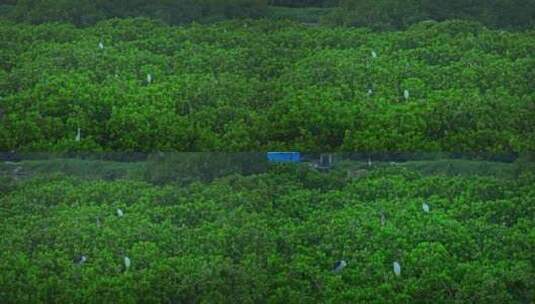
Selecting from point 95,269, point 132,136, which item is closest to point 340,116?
point 132,136

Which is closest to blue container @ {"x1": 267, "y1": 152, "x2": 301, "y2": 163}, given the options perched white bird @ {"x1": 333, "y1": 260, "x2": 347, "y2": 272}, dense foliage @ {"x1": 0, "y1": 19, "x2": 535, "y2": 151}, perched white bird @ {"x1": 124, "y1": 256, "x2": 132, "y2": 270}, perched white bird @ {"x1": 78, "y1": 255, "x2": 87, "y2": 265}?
dense foliage @ {"x1": 0, "y1": 19, "x2": 535, "y2": 151}

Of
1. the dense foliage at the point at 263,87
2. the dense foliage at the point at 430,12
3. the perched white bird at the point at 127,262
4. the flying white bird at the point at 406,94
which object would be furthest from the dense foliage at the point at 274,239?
the dense foliage at the point at 430,12

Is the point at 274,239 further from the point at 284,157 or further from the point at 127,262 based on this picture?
the point at 127,262

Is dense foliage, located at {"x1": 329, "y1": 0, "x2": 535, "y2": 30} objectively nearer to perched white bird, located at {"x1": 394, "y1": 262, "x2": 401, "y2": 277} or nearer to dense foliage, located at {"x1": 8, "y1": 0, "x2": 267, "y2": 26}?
dense foliage, located at {"x1": 8, "y1": 0, "x2": 267, "y2": 26}

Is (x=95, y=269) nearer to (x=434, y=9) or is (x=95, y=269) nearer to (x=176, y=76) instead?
(x=176, y=76)

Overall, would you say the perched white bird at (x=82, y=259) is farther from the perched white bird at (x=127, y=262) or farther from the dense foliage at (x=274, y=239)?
the perched white bird at (x=127, y=262)

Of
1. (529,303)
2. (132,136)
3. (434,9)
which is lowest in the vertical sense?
(529,303)
